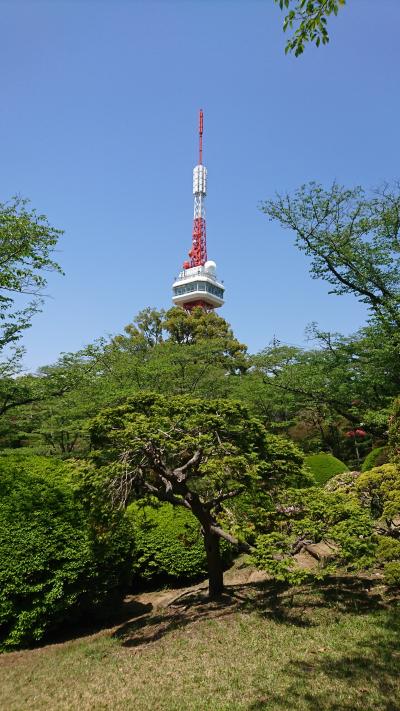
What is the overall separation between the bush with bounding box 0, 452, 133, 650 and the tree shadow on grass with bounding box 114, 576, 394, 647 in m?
1.00

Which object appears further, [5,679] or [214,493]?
[214,493]

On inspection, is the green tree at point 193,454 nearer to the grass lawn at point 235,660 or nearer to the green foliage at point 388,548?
the grass lawn at point 235,660

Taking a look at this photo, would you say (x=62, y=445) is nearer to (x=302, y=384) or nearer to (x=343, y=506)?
(x=302, y=384)

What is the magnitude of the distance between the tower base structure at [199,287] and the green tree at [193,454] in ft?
141

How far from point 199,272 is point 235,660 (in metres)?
47.6

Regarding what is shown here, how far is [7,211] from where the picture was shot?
11.4 meters

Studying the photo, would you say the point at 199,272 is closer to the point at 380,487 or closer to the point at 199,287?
the point at 199,287

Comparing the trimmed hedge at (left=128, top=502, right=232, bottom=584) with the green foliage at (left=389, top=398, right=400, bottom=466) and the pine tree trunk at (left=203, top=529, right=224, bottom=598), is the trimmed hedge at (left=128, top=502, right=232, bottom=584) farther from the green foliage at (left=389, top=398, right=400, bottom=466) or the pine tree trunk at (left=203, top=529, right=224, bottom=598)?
the green foliage at (left=389, top=398, right=400, bottom=466)

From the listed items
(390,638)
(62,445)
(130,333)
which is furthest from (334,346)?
(130,333)

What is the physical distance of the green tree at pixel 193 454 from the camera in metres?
6.67

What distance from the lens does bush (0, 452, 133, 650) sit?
7.02m

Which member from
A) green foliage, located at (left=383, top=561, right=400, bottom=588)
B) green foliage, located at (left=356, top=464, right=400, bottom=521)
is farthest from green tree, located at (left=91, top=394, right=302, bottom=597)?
green foliage, located at (left=383, top=561, right=400, bottom=588)

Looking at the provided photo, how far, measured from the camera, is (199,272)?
51000 millimetres

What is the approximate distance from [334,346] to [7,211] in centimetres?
1006
